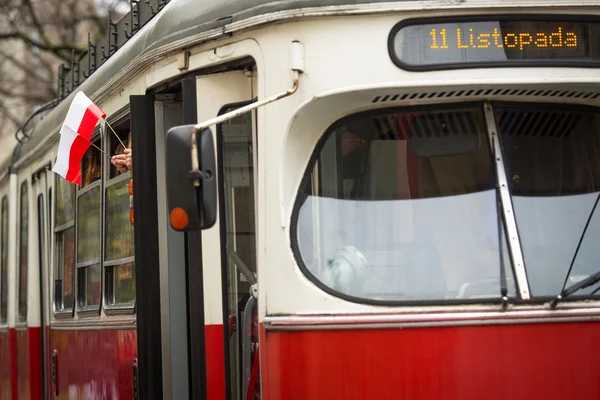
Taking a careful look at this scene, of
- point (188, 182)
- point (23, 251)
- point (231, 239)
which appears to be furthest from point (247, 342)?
point (23, 251)

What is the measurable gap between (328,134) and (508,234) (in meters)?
0.77

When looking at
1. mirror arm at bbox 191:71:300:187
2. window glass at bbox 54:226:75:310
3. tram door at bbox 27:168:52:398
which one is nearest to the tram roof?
mirror arm at bbox 191:71:300:187

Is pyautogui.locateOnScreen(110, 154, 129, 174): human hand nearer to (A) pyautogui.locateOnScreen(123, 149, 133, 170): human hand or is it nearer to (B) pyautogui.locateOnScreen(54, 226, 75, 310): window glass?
(A) pyautogui.locateOnScreen(123, 149, 133, 170): human hand

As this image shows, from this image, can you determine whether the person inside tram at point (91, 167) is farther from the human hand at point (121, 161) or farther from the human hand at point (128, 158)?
the human hand at point (128, 158)

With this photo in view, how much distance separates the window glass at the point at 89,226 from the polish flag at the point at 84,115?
579 mm

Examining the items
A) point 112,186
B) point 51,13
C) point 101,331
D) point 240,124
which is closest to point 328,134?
point 240,124

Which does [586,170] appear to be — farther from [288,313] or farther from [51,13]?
[51,13]

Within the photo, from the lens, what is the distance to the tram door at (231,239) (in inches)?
195

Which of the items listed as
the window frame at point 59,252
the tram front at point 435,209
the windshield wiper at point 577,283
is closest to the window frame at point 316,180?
the tram front at point 435,209

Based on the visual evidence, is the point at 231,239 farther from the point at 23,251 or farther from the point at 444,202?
the point at 23,251

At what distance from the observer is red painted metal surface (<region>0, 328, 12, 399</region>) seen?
10328 millimetres

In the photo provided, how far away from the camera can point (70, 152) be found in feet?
20.3

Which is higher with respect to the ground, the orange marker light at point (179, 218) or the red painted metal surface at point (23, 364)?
the orange marker light at point (179, 218)

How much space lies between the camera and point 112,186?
20.5 ft
